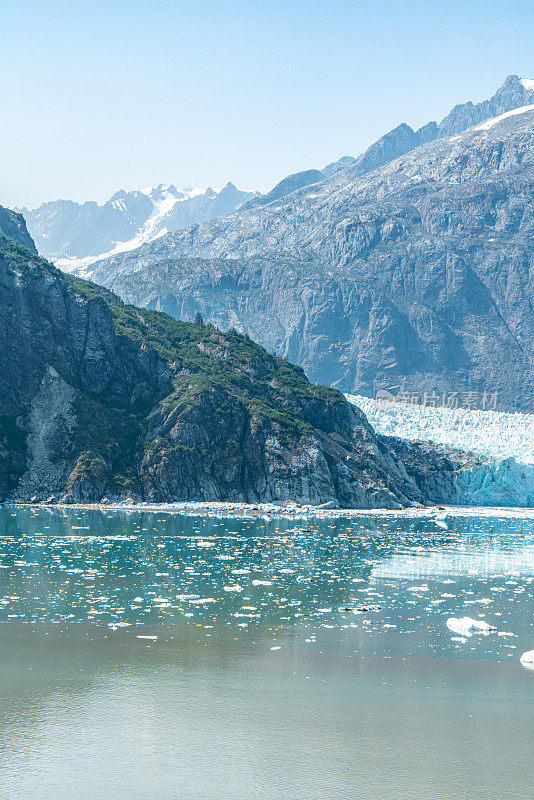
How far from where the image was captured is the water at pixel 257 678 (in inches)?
1535

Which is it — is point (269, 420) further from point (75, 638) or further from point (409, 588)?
point (75, 638)

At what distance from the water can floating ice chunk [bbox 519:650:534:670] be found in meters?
0.86

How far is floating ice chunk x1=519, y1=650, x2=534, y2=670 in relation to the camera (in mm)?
58100

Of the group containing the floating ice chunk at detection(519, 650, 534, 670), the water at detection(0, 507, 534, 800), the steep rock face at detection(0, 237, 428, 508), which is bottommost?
the floating ice chunk at detection(519, 650, 534, 670)

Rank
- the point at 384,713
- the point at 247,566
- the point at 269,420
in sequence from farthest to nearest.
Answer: the point at 269,420 → the point at 247,566 → the point at 384,713

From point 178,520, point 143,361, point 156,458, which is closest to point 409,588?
point 178,520

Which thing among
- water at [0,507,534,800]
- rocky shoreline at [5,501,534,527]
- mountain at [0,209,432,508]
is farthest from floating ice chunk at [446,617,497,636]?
mountain at [0,209,432,508]

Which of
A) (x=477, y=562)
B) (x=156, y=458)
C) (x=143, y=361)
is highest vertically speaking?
(x=143, y=361)

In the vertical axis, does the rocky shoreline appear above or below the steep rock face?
below

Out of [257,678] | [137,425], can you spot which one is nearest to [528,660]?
[257,678]

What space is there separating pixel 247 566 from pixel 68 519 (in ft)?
147

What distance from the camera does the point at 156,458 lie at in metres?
165

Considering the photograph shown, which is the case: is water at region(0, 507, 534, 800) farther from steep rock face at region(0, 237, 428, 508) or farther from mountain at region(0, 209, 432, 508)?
mountain at region(0, 209, 432, 508)

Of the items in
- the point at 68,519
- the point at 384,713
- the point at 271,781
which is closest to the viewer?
the point at 271,781
